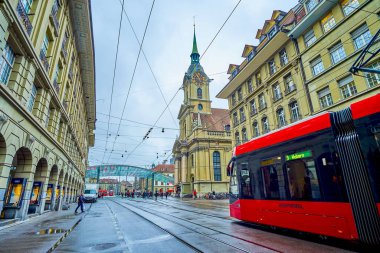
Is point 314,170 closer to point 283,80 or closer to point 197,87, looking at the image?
point 283,80

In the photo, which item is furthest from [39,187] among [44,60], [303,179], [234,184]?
[303,179]

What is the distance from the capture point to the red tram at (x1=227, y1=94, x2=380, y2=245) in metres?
5.06

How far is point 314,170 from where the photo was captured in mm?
6242

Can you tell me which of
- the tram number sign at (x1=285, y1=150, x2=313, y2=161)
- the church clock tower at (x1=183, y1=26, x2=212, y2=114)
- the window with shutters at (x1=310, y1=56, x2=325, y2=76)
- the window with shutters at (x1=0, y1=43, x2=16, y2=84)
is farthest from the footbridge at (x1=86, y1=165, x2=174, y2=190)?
the tram number sign at (x1=285, y1=150, x2=313, y2=161)

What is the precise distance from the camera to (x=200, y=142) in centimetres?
4775

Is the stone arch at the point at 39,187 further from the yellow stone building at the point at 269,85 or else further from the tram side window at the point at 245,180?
the yellow stone building at the point at 269,85

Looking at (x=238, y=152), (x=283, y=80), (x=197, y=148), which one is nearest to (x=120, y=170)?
(x=197, y=148)

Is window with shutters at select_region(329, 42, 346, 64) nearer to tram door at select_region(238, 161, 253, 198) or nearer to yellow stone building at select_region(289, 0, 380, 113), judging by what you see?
yellow stone building at select_region(289, 0, 380, 113)

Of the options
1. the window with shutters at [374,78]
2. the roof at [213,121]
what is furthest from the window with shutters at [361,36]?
the roof at [213,121]

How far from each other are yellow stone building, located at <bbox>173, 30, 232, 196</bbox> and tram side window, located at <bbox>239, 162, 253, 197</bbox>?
33.2 meters

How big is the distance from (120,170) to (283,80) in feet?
212

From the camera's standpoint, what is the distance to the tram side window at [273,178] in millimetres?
7348

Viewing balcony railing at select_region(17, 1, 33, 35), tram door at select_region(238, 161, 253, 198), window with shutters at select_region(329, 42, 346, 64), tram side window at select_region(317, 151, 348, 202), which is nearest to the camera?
tram side window at select_region(317, 151, 348, 202)

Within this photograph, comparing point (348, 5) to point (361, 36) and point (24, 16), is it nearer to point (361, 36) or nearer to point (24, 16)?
point (361, 36)
